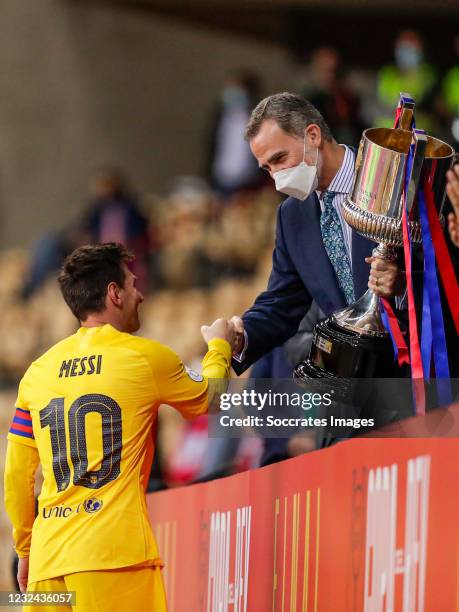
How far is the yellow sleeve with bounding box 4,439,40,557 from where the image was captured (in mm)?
3268

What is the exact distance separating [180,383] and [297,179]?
655 millimetres

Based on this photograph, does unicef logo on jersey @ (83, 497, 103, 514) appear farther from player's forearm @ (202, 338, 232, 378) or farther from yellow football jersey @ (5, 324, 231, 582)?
player's forearm @ (202, 338, 232, 378)

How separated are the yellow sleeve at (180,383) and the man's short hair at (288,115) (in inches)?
26.6

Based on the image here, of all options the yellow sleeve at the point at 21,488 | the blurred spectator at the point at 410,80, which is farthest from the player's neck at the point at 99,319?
the blurred spectator at the point at 410,80

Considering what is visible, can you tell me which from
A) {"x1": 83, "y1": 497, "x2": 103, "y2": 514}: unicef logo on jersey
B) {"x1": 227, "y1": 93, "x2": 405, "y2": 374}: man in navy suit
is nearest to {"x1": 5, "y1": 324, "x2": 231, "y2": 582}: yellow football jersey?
{"x1": 83, "y1": 497, "x2": 103, "y2": 514}: unicef logo on jersey

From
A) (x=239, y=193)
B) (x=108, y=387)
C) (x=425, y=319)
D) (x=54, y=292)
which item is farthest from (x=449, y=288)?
(x=54, y=292)

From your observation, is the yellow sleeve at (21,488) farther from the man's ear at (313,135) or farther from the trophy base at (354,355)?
the man's ear at (313,135)

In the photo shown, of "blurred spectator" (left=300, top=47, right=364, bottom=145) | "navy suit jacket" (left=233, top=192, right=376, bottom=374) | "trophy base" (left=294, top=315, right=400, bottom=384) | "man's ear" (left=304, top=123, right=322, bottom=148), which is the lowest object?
"trophy base" (left=294, top=315, right=400, bottom=384)

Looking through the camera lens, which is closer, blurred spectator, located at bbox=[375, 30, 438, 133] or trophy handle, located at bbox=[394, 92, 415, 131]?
trophy handle, located at bbox=[394, 92, 415, 131]

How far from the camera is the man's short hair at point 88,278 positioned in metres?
3.24

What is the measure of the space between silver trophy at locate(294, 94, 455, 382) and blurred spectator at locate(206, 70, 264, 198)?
5.87 metres

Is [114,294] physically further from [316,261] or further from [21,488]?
[316,261]

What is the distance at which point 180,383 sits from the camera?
3.20 meters

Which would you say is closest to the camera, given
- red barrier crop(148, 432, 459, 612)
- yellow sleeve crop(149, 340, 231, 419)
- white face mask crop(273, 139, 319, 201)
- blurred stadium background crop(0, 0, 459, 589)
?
red barrier crop(148, 432, 459, 612)
